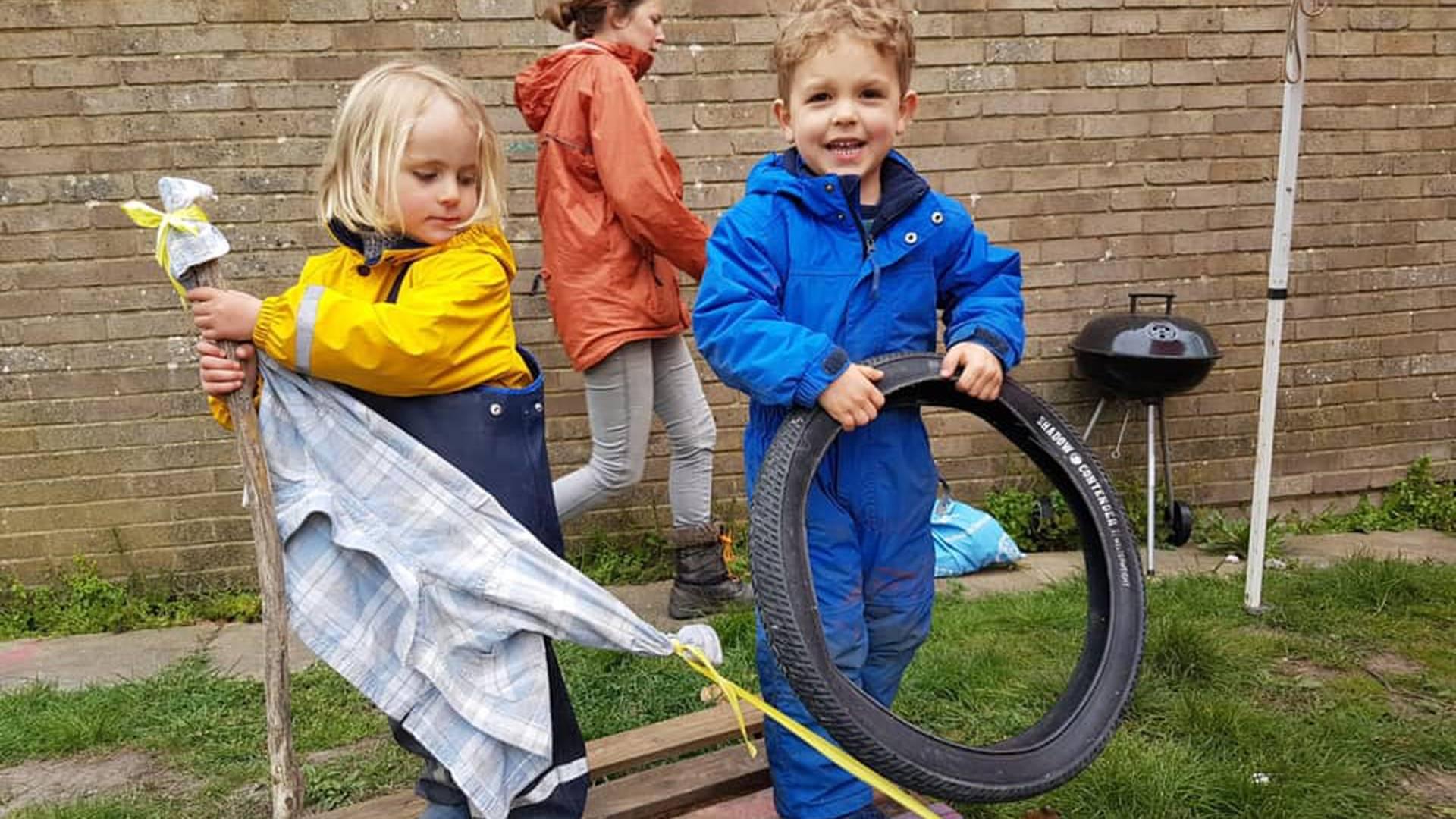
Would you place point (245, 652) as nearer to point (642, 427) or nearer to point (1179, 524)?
point (642, 427)

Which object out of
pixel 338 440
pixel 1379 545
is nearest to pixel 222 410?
pixel 338 440

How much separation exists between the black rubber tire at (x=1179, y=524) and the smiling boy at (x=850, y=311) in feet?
9.20

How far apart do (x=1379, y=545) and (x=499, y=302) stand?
4554mm

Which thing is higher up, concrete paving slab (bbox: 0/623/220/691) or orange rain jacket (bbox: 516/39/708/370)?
orange rain jacket (bbox: 516/39/708/370)

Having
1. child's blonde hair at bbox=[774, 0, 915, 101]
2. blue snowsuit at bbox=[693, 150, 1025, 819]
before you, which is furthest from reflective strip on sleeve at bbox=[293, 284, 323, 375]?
child's blonde hair at bbox=[774, 0, 915, 101]

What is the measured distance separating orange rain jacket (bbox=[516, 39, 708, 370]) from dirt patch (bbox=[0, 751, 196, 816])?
1.70 m

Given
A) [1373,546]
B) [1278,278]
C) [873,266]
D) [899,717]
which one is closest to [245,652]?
[899,717]

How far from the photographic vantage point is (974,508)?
4664mm

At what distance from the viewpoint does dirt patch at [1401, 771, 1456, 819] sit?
8.48 ft

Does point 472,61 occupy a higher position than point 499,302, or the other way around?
point 472,61

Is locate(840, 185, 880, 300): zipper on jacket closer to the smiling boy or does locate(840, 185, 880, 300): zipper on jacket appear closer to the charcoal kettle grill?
the smiling boy

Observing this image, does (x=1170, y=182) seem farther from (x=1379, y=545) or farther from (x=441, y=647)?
(x=441, y=647)

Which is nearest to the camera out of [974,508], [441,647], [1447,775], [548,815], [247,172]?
[441,647]

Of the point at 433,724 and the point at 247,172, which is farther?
the point at 247,172
